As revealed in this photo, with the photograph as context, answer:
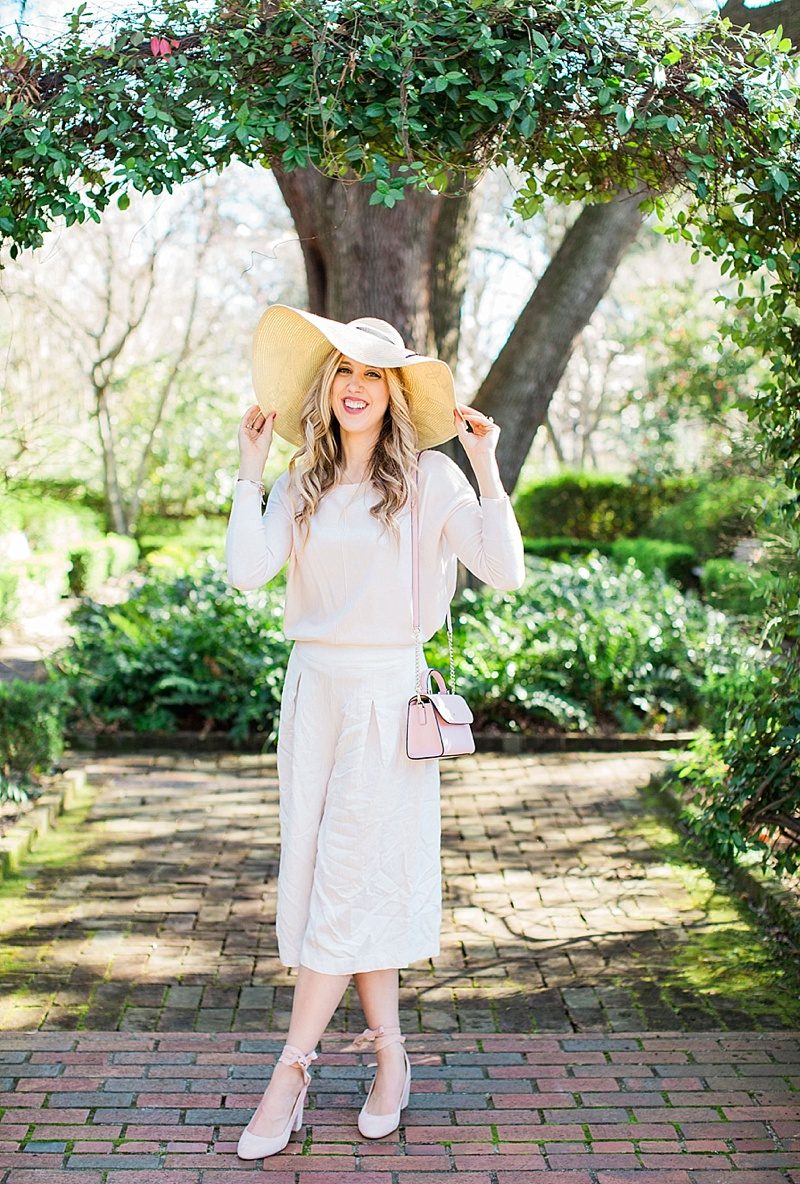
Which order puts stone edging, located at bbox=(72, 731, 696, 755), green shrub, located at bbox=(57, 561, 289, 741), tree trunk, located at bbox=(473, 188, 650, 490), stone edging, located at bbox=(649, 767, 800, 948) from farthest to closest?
tree trunk, located at bbox=(473, 188, 650, 490), green shrub, located at bbox=(57, 561, 289, 741), stone edging, located at bbox=(72, 731, 696, 755), stone edging, located at bbox=(649, 767, 800, 948)

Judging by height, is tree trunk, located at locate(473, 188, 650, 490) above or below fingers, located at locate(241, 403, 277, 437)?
above

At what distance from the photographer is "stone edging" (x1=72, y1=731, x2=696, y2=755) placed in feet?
24.0

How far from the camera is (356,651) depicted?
3.14 meters

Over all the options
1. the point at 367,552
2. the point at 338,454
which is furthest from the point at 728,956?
the point at 338,454

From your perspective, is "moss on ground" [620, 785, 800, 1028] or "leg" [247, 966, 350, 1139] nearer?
"leg" [247, 966, 350, 1139]

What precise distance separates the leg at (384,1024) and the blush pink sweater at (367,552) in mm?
877

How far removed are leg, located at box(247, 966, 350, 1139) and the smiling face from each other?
4.49 ft

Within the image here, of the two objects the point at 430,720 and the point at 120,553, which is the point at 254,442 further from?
the point at 120,553

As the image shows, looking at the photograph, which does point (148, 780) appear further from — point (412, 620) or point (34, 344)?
point (34, 344)

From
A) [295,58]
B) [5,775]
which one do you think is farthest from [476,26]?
[5,775]

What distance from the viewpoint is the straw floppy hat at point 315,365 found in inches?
124

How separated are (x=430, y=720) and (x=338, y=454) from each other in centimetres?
72

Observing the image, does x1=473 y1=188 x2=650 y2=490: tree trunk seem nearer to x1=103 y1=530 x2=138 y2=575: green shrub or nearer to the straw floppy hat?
the straw floppy hat

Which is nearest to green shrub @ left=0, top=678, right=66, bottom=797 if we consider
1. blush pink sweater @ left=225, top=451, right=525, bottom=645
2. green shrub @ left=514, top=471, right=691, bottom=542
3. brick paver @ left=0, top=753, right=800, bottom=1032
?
brick paver @ left=0, top=753, right=800, bottom=1032
